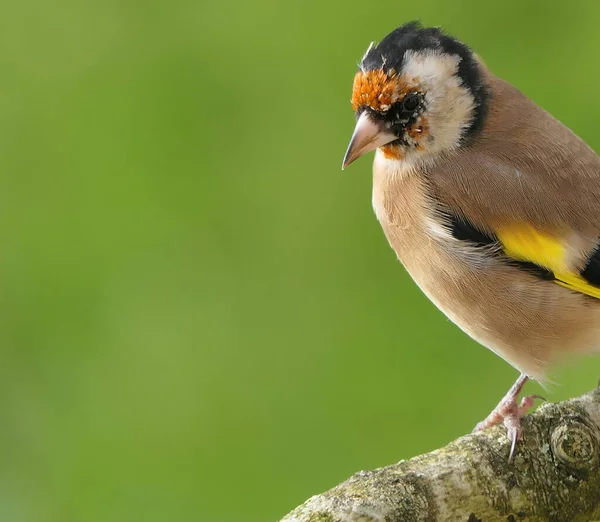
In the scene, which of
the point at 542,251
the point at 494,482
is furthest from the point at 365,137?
the point at 494,482

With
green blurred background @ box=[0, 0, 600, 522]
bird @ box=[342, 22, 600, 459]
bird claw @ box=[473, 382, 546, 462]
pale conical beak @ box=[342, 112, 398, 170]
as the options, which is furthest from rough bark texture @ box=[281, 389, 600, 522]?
green blurred background @ box=[0, 0, 600, 522]

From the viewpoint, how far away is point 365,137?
2.03m

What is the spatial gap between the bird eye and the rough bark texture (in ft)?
2.33

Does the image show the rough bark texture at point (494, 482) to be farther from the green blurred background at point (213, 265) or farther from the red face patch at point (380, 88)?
the green blurred background at point (213, 265)

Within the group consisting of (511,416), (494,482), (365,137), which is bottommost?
(494,482)

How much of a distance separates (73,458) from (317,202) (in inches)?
48.4

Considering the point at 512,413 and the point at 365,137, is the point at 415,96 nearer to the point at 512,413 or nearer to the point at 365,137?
the point at 365,137

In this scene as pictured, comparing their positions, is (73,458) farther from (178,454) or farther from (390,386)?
(390,386)

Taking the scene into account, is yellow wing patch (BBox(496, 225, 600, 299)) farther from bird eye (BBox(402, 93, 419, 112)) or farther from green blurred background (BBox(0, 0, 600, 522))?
green blurred background (BBox(0, 0, 600, 522))

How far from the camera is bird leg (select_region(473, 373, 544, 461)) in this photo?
5.52ft

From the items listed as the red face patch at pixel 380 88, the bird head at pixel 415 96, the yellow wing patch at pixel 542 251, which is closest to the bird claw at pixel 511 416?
the yellow wing patch at pixel 542 251

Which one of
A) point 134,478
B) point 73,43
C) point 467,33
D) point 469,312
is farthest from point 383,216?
point 73,43

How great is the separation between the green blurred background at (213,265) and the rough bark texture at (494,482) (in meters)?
1.41

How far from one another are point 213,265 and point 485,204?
158 centimetres
